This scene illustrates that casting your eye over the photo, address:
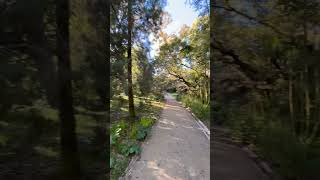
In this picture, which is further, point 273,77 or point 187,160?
point 187,160

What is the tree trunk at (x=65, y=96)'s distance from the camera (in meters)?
2.55

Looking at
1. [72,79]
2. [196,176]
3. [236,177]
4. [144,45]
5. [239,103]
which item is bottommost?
[196,176]

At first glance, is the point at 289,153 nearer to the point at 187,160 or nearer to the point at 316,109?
the point at 316,109

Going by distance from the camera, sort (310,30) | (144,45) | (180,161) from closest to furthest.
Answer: (310,30) → (180,161) → (144,45)

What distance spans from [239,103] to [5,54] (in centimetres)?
171

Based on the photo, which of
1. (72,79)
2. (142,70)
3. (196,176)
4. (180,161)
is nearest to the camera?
(72,79)

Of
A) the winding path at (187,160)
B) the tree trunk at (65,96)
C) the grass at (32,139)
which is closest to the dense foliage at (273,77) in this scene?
the winding path at (187,160)

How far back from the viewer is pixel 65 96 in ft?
8.48

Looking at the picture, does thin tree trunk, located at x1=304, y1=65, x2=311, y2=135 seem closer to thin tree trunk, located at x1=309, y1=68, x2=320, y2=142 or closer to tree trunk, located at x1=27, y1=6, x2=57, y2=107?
thin tree trunk, located at x1=309, y1=68, x2=320, y2=142

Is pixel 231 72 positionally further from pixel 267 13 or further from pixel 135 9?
pixel 135 9

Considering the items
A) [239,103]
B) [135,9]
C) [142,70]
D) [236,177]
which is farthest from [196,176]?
[142,70]

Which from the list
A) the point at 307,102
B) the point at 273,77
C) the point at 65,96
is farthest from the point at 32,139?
the point at 307,102

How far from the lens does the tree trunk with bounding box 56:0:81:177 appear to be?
2549mm

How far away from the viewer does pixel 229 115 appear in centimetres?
256
